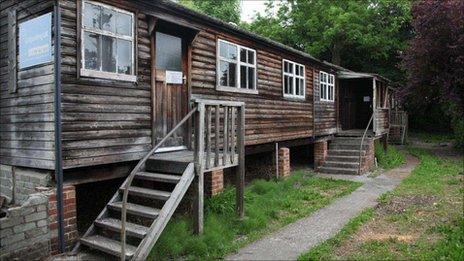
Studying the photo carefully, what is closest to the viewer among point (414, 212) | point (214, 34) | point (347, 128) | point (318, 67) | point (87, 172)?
point (87, 172)

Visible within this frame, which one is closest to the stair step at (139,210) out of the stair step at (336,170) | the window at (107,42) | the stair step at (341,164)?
the window at (107,42)

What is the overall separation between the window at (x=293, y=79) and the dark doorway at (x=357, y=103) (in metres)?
7.64

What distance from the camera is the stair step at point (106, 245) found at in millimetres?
5310

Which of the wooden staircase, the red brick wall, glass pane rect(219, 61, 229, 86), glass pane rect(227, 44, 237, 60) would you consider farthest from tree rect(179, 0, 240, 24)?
the red brick wall

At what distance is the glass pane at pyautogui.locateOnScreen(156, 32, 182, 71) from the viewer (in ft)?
25.7

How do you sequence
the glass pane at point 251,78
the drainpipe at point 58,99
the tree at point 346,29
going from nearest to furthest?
the drainpipe at point 58,99 → the glass pane at point 251,78 → the tree at point 346,29

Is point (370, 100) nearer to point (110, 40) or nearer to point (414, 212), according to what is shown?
point (414, 212)

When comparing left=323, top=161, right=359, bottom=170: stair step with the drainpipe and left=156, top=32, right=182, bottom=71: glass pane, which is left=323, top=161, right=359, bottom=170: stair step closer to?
left=156, top=32, right=182, bottom=71: glass pane

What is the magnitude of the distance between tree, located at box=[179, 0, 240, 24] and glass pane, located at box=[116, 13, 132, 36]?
24293mm

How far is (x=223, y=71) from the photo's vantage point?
9547mm

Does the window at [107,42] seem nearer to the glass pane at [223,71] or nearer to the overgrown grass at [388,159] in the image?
the glass pane at [223,71]

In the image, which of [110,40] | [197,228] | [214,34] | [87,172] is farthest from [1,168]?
[214,34]

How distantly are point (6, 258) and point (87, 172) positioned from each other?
1.65 m

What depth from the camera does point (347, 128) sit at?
21.0 m
